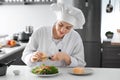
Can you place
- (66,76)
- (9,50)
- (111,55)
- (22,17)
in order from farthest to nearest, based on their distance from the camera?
(22,17)
(111,55)
(9,50)
(66,76)

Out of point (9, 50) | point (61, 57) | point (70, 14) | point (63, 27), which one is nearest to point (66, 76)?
point (61, 57)

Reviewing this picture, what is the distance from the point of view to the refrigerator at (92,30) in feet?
14.6

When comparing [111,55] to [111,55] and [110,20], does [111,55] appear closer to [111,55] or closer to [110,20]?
[111,55]

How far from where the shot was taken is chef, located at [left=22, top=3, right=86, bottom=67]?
2438 mm

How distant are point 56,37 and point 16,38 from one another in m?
1.78

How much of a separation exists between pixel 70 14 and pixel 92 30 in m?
2.09

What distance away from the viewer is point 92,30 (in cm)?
452

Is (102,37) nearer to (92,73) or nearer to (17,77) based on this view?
(92,73)

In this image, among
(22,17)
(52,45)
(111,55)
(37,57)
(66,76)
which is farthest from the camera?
(22,17)

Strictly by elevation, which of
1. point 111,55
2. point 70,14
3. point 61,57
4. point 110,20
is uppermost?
point 70,14

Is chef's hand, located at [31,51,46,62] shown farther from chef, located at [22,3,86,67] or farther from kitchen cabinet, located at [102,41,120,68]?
kitchen cabinet, located at [102,41,120,68]

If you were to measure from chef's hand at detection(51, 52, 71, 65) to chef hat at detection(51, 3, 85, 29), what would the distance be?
0.99ft

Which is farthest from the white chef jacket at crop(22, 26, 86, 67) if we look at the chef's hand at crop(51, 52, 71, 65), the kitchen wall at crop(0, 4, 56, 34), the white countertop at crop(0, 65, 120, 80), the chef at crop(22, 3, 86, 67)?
the kitchen wall at crop(0, 4, 56, 34)

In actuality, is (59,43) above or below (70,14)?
below
